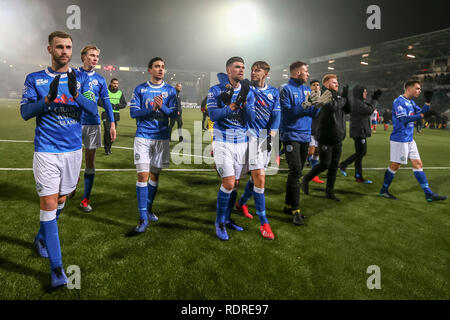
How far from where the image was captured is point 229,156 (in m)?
3.27

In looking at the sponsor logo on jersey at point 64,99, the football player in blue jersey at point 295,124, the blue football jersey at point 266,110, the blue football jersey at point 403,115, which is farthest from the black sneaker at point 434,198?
the sponsor logo on jersey at point 64,99

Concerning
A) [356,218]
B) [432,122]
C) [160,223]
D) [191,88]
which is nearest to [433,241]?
[356,218]

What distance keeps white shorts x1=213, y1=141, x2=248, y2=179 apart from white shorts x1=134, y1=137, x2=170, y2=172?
0.84 meters

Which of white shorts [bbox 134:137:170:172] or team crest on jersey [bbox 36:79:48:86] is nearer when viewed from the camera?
team crest on jersey [bbox 36:79:48:86]

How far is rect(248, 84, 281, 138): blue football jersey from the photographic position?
3680mm

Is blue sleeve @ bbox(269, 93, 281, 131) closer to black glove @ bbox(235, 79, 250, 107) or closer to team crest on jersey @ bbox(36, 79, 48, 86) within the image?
black glove @ bbox(235, 79, 250, 107)

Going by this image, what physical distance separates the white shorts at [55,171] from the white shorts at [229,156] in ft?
4.90

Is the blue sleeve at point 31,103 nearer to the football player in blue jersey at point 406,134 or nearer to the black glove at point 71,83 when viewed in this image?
the black glove at point 71,83

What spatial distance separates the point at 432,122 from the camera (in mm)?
27312

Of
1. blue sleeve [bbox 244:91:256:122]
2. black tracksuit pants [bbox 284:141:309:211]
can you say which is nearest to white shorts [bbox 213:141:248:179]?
blue sleeve [bbox 244:91:256:122]

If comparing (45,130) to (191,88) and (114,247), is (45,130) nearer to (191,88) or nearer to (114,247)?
(114,247)

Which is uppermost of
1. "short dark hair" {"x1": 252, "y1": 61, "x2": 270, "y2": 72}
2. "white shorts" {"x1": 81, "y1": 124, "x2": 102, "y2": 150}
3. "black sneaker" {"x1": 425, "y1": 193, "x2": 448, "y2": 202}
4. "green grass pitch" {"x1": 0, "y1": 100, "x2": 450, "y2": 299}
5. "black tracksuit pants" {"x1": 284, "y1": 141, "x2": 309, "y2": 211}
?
"short dark hair" {"x1": 252, "y1": 61, "x2": 270, "y2": 72}

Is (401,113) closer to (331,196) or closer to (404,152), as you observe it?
(404,152)
